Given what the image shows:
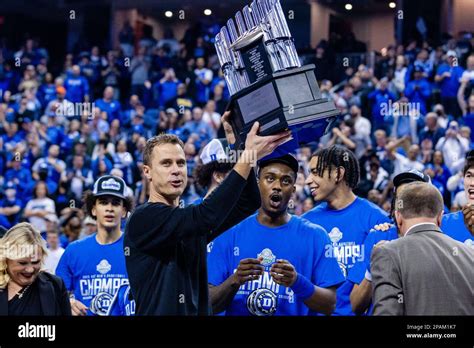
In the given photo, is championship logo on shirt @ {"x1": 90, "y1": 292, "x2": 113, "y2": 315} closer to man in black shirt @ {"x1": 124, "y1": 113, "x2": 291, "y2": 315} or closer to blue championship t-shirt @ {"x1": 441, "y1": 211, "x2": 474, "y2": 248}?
man in black shirt @ {"x1": 124, "y1": 113, "x2": 291, "y2": 315}

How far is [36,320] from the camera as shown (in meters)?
4.32

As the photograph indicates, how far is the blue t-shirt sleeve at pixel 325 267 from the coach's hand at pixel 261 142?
1.07 meters

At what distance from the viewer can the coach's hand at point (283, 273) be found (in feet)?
15.6

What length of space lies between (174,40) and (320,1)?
3.04 m

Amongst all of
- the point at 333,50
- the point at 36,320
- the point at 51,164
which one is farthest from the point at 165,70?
the point at 36,320

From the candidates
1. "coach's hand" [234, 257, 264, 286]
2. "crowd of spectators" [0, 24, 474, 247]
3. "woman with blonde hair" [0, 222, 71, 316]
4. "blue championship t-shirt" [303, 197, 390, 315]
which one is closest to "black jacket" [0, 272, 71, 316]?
"woman with blonde hair" [0, 222, 71, 316]

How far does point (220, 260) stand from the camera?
526 centimetres

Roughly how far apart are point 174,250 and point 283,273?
65 cm

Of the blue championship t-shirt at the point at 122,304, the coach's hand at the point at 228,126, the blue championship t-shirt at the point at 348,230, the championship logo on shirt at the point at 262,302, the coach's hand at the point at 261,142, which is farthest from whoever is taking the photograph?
the blue championship t-shirt at the point at 348,230

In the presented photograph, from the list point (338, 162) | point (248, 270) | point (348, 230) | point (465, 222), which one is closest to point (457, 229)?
point (465, 222)

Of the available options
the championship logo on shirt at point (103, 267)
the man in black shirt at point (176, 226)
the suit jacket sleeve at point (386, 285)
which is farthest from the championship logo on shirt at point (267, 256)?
the championship logo on shirt at point (103, 267)

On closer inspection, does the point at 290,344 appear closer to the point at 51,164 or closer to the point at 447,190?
the point at 447,190

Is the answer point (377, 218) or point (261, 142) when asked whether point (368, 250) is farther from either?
point (261, 142)

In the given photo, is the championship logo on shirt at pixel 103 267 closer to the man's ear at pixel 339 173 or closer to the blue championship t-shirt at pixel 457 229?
the man's ear at pixel 339 173
